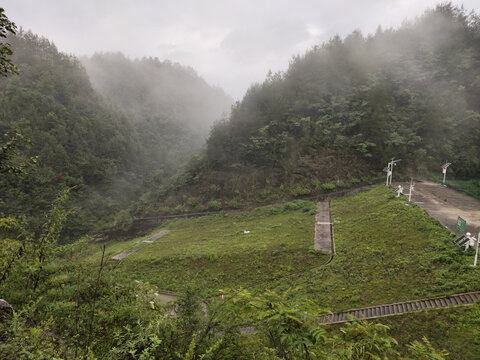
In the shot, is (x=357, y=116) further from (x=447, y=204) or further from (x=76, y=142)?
(x=76, y=142)

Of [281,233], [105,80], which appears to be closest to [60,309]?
[281,233]

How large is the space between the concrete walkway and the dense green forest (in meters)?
23.5

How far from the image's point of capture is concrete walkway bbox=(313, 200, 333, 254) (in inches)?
536

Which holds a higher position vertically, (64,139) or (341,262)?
(64,139)

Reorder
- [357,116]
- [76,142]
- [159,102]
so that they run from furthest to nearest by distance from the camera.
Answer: [159,102] → [76,142] → [357,116]

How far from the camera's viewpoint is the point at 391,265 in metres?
9.77

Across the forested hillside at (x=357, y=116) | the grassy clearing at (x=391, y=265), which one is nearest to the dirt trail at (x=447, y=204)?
the grassy clearing at (x=391, y=265)

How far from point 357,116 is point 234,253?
800 inches

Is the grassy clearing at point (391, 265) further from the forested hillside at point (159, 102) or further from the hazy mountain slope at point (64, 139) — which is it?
the forested hillside at point (159, 102)

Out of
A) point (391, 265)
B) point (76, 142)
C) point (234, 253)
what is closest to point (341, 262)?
point (391, 265)

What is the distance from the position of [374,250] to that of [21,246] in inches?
495

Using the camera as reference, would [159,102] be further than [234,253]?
Yes

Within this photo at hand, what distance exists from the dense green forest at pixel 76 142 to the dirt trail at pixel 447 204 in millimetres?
30204

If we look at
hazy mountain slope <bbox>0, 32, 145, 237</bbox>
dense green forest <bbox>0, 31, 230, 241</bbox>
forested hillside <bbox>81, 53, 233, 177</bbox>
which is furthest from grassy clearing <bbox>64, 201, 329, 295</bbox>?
forested hillside <bbox>81, 53, 233, 177</bbox>
